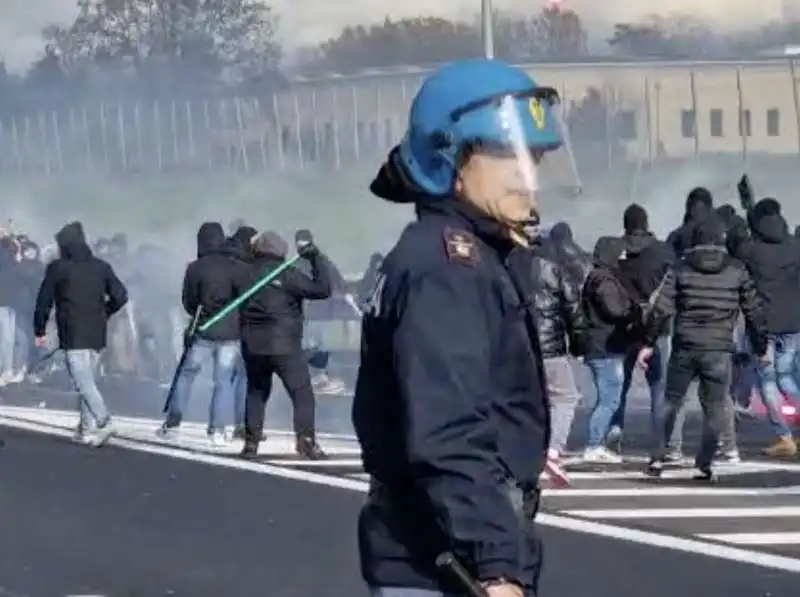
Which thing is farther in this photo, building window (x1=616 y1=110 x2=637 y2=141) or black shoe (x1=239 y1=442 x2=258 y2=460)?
building window (x1=616 y1=110 x2=637 y2=141)

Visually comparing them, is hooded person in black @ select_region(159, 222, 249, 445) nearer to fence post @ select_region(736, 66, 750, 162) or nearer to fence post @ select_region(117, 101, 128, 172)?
fence post @ select_region(736, 66, 750, 162)

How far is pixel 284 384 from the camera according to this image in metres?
15.3

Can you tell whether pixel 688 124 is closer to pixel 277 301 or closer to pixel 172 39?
pixel 172 39

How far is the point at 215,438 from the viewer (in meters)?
16.4

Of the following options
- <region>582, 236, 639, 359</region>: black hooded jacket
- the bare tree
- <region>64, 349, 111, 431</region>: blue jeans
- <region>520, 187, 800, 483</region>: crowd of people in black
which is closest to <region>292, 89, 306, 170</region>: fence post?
the bare tree

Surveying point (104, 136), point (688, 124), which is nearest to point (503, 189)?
point (688, 124)

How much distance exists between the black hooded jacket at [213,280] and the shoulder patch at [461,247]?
37.1 feet

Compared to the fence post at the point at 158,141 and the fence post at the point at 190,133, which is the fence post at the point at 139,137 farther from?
the fence post at the point at 190,133

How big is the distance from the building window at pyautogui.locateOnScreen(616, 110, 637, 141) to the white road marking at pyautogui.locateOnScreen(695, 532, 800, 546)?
26925 millimetres

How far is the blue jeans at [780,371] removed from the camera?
15.3 meters

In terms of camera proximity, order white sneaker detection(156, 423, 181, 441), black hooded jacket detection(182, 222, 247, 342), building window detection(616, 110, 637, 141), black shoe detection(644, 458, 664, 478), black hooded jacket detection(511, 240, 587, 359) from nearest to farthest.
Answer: black hooded jacket detection(511, 240, 587, 359)
black shoe detection(644, 458, 664, 478)
black hooded jacket detection(182, 222, 247, 342)
white sneaker detection(156, 423, 181, 441)
building window detection(616, 110, 637, 141)

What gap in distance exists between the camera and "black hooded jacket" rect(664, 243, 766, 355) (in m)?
13.2

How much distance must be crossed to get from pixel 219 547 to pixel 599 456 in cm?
447

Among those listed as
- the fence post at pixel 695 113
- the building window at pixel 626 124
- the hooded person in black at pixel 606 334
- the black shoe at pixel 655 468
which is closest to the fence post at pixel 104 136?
the building window at pixel 626 124
